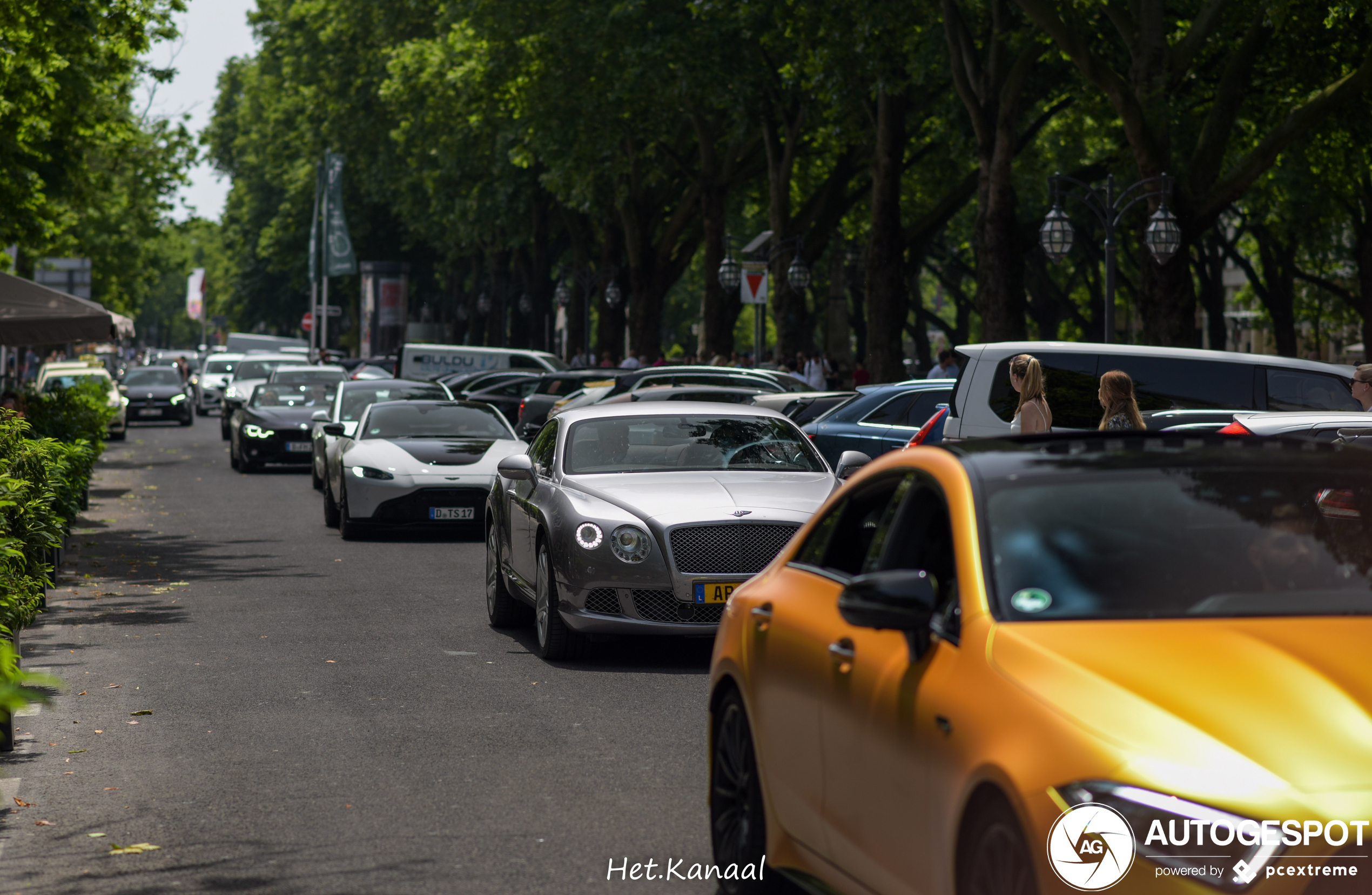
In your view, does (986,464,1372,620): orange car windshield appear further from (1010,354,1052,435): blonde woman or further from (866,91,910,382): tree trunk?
(866,91,910,382): tree trunk

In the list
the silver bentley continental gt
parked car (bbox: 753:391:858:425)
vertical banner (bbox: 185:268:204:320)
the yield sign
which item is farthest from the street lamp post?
vertical banner (bbox: 185:268:204:320)

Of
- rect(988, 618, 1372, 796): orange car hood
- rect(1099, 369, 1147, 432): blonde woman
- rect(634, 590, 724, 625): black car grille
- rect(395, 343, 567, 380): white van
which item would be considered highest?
rect(395, 343, 567, 380): white van

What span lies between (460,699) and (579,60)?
100 feet

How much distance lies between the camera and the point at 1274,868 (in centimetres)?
311

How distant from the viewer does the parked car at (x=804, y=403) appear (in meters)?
21.0

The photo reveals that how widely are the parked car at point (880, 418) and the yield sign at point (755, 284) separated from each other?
496 inches

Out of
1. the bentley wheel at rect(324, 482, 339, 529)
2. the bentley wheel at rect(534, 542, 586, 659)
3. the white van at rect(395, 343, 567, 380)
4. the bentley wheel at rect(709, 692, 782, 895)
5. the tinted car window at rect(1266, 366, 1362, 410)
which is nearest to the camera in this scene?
the bentley wheel at rect(709, 692, 782, 895)

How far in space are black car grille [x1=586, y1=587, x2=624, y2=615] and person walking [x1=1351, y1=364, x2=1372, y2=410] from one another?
5647 millimetres

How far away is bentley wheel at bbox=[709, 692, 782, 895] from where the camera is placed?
5.10 metres

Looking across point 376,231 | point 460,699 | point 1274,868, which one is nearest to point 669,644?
Result: point 460,699

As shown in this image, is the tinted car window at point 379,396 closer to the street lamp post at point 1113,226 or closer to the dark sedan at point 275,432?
the dark sedan at point 275,432

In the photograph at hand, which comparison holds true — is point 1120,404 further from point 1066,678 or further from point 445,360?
point 445,360

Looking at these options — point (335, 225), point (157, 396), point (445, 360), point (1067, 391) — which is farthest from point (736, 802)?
point (335, 225)

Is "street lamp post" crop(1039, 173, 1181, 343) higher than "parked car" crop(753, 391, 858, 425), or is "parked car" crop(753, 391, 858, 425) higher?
"street lamp post" crop(1039, 173, 1181, 343)
